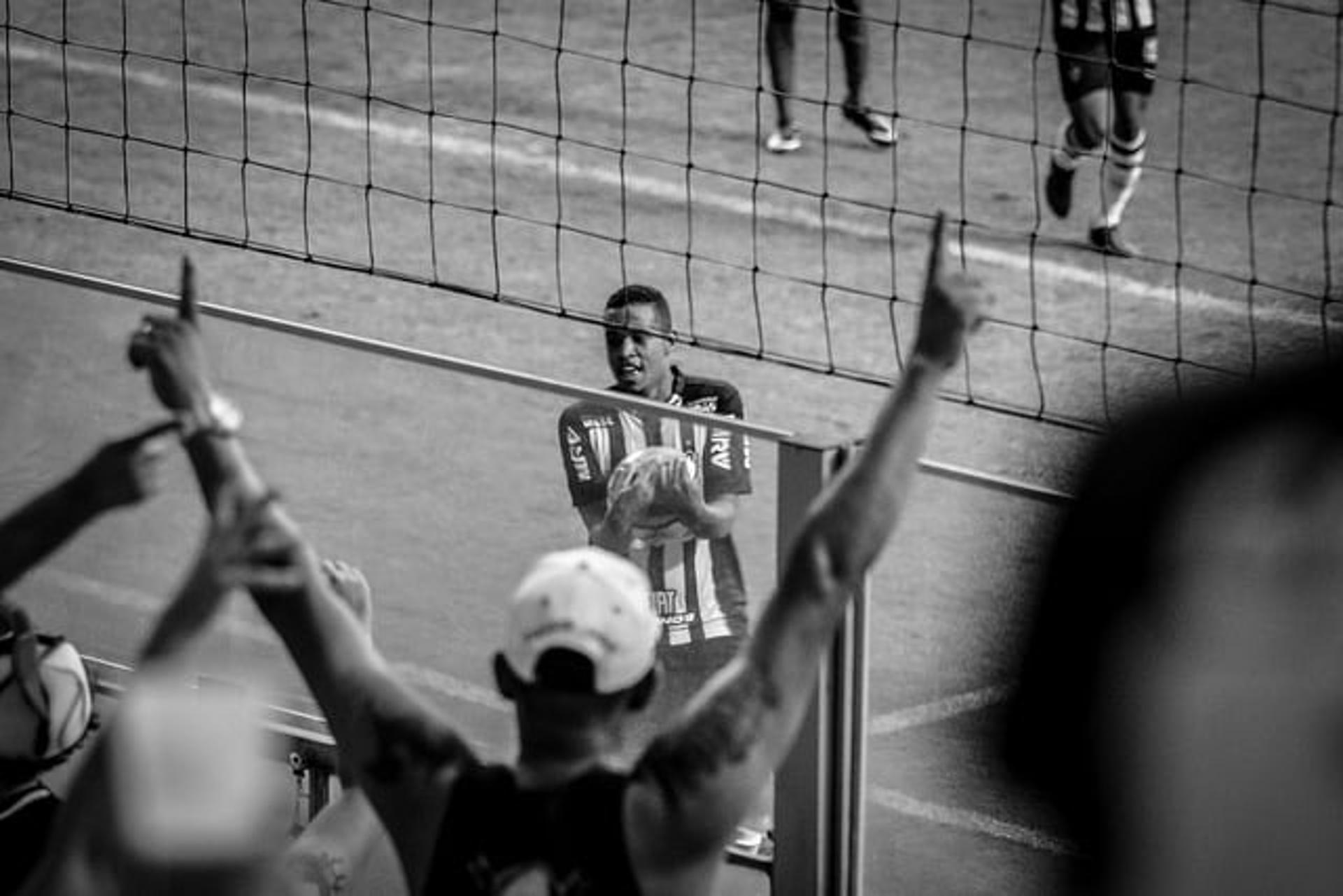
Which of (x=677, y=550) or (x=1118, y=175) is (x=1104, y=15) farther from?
(x=677, y=550)

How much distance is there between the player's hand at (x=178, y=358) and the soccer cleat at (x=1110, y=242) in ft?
21.5

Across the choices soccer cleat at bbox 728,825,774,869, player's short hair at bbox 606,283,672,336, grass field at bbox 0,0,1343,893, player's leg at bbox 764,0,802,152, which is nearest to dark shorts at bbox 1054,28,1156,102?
grass field at bbox 0,0,1343,893

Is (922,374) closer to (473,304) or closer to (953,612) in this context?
(953,612)

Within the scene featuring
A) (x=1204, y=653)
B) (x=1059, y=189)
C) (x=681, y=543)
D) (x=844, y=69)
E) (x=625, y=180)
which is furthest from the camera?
(x=844, y=69)

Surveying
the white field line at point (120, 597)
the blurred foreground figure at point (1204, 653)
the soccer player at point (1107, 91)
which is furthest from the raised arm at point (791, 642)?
the soccer player at point (1107, 91)

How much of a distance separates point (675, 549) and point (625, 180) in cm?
554

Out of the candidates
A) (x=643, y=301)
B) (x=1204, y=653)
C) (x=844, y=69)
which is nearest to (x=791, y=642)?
(x=1204, y=653)

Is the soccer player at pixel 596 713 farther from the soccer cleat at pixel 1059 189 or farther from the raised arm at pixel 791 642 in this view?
the soccer cleat at pixel 1059 189

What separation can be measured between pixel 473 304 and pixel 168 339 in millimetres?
5943

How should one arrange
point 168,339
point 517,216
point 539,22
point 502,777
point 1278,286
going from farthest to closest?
point 539,22 < point 517,216 < point 1278,286 < point 168,339 < point 502,777

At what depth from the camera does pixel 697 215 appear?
10078 millimetres

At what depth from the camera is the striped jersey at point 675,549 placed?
4.80m

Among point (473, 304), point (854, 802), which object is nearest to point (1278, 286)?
point (473, 304)

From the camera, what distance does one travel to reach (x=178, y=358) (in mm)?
3248
